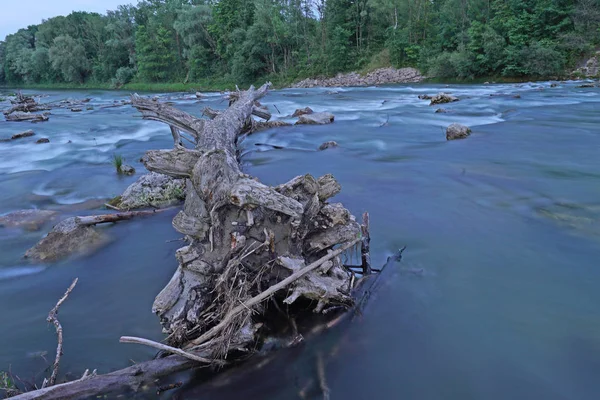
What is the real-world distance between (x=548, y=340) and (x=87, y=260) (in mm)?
5684

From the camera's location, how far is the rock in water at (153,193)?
23.2ft

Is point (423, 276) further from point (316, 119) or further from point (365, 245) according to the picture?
point (316, 119)

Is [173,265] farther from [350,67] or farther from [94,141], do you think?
[350,67]

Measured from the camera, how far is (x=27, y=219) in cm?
681

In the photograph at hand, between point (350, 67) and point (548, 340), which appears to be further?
point (350, 67)

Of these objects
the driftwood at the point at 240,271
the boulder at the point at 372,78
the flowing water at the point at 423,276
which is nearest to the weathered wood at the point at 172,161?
the driftwood at the point at 240,271

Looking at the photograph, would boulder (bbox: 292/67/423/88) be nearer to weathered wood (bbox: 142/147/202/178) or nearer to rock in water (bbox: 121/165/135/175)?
rock in water (bbox: 121/165/135/175)

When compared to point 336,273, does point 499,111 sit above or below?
above

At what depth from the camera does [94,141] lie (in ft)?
Result: 47.2

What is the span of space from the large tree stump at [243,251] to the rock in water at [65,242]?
2.58 m

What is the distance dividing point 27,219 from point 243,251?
552 centimetres

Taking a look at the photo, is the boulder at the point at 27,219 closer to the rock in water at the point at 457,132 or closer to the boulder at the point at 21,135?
the boulder at the point at 21,135

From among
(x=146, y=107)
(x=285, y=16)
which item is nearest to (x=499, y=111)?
(x=146, y=107)

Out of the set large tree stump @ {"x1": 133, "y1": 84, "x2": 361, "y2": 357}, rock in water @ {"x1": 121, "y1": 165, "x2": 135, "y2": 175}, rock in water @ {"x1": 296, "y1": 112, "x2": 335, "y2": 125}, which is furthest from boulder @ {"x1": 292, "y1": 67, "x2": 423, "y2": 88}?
large tree stump @ {"x1": 133, "y1": 84, "x2": 361, "y2": 357}
